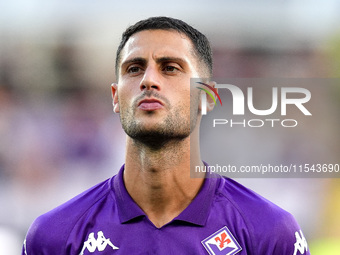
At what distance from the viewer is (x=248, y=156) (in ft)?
22.1

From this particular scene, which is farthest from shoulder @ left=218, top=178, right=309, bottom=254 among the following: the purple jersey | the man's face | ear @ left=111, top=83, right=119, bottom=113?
ear @ left=111, top=83, right=119, bottom=113

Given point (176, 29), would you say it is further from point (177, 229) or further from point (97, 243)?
point (97, 243)

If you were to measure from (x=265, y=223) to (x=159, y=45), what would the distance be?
111 centimetres

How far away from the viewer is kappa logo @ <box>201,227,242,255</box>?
2654mm

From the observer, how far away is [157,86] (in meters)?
2.68

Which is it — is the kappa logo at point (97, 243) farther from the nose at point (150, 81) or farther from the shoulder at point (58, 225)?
the nose at point (150, 81)

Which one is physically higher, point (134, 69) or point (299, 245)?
point (134, 69)

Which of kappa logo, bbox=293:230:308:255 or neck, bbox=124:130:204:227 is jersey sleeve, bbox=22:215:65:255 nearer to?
neck, bbox=124:130:204:227

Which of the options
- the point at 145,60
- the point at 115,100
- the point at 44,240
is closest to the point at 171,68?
the point at 145,60

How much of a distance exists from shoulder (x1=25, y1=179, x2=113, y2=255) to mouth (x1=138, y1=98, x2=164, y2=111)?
2.09ft

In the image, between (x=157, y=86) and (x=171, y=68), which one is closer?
(x=157, y=86)

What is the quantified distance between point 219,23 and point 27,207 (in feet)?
11.7

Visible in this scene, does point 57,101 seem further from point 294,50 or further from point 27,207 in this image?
point 294,50

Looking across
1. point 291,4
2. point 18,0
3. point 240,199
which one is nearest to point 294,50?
point 291,4
